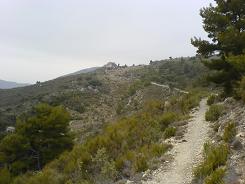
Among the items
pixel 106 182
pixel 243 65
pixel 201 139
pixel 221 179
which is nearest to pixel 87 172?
pixel 106 182

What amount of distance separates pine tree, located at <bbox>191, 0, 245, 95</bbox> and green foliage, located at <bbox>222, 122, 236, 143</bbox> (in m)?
6.93

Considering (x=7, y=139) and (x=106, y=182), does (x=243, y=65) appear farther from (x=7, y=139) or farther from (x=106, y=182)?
(x=7, y=139)

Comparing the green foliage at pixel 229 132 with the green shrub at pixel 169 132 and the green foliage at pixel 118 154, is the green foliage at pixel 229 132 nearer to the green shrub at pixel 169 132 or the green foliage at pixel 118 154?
the green foliage at pixel 118 154

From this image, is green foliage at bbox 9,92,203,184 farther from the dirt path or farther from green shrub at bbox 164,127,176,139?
the dirt path

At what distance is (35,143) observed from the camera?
84.1ft

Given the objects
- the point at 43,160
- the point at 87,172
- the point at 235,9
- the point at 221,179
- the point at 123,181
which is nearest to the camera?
the point at 221,179

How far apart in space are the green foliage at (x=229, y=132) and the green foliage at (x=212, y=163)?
2.13 ft

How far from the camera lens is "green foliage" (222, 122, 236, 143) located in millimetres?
13023

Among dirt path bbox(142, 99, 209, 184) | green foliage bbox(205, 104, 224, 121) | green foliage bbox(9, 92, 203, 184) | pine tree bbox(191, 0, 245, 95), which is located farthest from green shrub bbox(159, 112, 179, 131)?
pine tree bbox(191, 0, 245, 95)

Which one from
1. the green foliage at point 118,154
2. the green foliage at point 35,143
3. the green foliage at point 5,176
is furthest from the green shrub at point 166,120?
the green foliage at point 5,176

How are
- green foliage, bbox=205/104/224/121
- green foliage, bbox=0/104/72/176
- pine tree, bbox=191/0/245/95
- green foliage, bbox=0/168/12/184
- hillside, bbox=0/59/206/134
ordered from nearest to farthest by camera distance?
1. green foliage, bbox=205/104/224/121
2. pine tree, bbox=191/0/245/95
3. green foliage, bbox=0/168/12/184
4. green foliage, bbox=0/104/72/176
5. hillside, bbox=0/59/206/134

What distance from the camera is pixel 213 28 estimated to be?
21828mm

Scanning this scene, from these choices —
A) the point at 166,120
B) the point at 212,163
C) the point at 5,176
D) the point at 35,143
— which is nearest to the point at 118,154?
→ the point at 166,120

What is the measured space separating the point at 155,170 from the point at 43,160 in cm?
1393
